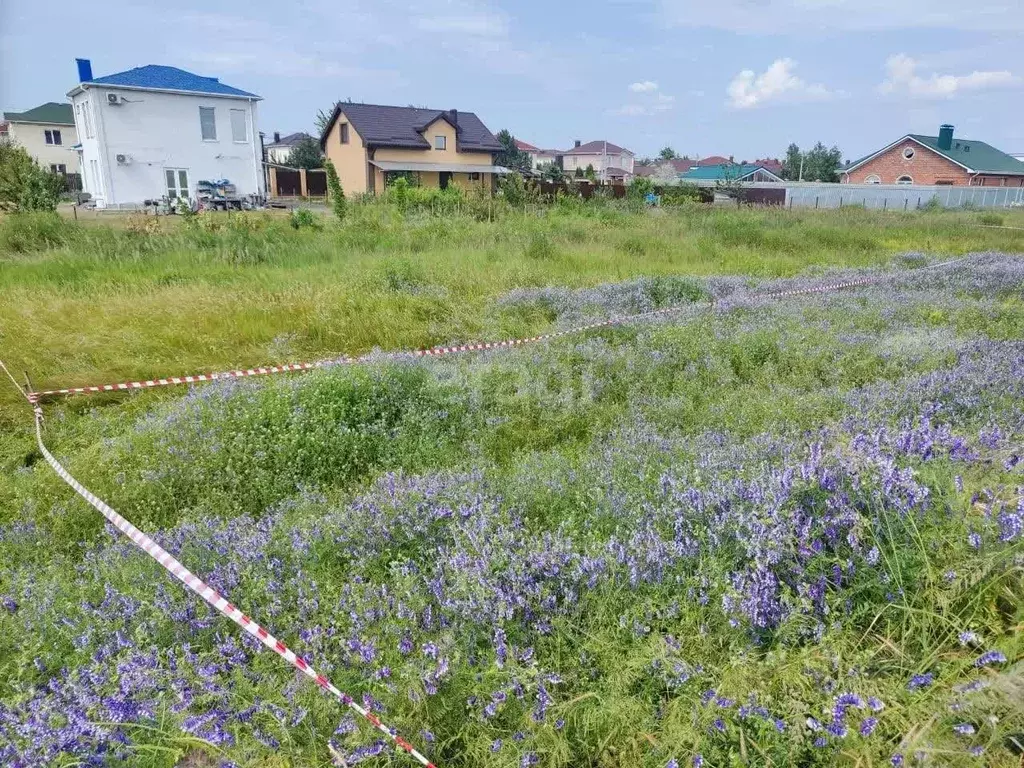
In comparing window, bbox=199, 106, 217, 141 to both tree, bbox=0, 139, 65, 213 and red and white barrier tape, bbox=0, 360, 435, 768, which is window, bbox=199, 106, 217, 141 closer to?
tree, bbox=0, 139, 65, 213

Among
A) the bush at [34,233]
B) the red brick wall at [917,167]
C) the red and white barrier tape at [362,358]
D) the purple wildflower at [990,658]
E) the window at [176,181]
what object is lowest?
the purple wildflower at [990,658]

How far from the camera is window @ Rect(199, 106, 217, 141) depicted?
35219 millimetres

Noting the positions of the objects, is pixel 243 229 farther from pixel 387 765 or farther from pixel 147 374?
pixel 387 765

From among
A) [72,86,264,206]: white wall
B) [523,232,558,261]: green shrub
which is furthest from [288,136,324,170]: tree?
[523,232,558,261]: green shrub

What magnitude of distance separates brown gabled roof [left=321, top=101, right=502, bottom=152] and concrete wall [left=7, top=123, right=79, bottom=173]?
2579 cm

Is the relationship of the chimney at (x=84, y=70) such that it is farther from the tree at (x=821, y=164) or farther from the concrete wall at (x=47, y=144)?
the tree at (x=821, y=164)

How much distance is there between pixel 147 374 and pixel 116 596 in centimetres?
432

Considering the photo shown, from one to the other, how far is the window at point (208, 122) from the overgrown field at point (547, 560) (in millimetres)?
34449

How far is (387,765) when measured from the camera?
2.05m

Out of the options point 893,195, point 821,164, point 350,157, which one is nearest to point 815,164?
point 821,164

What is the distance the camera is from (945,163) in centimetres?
4631

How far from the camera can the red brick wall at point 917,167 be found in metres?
46.2

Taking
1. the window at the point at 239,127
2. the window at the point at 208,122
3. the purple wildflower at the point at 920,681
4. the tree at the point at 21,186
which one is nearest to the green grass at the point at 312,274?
the tree at the point at 21,186

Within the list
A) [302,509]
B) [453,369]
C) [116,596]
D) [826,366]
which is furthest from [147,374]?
[826,366]
